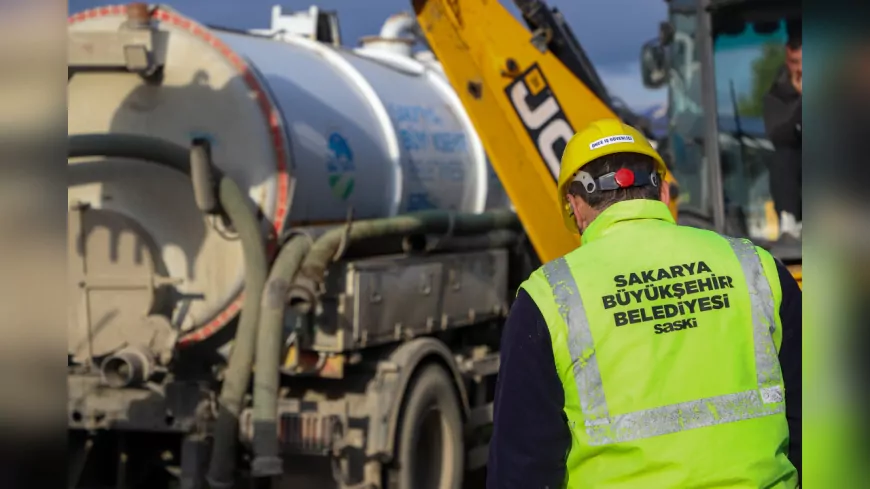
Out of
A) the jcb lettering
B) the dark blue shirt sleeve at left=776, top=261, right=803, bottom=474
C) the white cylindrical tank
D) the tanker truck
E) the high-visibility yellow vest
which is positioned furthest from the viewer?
the jcb lettering

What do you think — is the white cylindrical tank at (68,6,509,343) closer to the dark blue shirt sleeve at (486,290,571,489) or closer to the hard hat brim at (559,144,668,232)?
the hard hat brim at (559,144,668,232)

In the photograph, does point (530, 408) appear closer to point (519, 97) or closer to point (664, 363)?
point (664, 363)

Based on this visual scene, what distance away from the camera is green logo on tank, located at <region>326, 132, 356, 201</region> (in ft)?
20.5

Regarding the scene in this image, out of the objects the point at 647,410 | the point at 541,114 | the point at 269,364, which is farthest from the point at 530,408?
the point at 541,114

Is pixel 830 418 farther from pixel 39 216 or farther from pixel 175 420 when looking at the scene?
pixel 175 420

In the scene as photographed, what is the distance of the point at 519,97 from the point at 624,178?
154 inches

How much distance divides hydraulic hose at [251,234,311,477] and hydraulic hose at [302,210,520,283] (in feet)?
0.53

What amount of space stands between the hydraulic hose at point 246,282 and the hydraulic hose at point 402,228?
0.28m

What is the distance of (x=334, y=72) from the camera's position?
6.91 m

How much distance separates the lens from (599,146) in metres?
2.66

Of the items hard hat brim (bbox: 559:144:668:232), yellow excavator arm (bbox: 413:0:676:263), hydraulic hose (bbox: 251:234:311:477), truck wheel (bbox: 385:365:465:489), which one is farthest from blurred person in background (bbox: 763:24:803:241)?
hard hat brim (bbox: 559:144:668:232)

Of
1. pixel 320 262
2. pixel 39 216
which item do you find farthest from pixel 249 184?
pixel 39 216

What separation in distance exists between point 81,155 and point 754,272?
4139 mm

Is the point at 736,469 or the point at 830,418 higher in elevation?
the point at 830,418
